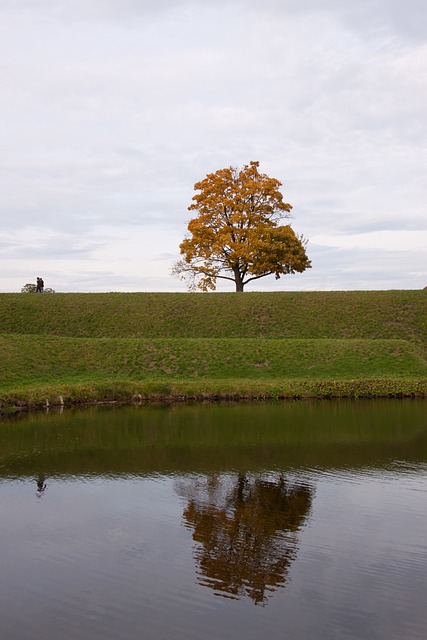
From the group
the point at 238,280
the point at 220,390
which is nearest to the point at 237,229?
the point at 238,280

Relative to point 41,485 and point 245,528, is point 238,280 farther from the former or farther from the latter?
point 245,528

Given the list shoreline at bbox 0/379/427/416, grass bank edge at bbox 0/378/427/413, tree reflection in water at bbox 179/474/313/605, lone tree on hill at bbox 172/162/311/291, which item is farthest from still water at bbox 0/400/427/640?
lone tree on hill at bbox 172/162/311/291

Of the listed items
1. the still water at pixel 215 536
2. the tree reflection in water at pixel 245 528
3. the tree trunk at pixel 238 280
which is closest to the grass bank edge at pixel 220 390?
the still water at pixel 215 536

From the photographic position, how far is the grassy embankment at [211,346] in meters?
37.1

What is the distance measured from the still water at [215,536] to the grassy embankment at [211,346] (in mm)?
12166

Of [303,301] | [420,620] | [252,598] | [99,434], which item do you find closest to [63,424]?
[99,434]

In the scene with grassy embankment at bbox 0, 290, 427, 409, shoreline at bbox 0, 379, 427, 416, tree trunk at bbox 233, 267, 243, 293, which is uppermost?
tree trunk at bbox 233, 267, 243, 293

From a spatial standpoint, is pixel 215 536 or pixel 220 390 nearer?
pixel 215 536

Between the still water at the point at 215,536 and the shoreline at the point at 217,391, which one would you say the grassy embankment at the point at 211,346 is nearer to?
the shoreline at the point at 217,391

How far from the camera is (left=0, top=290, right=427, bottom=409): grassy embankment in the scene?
37062mm

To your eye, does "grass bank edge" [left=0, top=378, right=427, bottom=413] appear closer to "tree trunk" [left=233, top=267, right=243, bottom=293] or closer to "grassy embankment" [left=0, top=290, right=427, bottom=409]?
"grassy embankment" [left=0, top=290, right=427, bottom=409]

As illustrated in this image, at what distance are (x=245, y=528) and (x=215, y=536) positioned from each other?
2.52 ft

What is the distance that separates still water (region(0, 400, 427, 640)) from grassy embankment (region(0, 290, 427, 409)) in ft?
39.9

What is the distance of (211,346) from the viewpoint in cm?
4519
